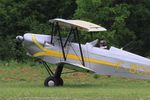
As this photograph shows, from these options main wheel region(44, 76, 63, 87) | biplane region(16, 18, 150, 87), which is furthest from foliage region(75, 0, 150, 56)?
main wheel region(44, 76, 63, 87)

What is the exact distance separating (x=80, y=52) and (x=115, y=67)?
153 centimetres

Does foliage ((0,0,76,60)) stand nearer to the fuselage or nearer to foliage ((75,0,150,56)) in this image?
foliage ((75,0,150,56))

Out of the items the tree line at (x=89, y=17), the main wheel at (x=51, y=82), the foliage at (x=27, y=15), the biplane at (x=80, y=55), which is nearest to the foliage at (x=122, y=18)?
the tree line at (x=89, y=17)

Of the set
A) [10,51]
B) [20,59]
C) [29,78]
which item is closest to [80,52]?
[29,78]

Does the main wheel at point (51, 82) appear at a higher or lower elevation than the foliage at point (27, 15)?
higher

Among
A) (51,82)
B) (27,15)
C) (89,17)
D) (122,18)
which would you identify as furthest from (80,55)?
(27,15)

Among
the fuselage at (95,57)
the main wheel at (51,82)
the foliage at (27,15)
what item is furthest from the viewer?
the foliage at (27,15)

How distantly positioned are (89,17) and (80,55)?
21447 millimetres

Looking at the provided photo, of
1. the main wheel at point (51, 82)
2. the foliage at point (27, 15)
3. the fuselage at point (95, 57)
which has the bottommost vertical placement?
the foliage at point (27, 15)

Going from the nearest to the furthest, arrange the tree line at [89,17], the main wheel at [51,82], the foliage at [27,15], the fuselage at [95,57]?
the fuselage at [95,57] < the main wheel at [51,82] < the tree line at [89,17] < the foliage at [27,15]

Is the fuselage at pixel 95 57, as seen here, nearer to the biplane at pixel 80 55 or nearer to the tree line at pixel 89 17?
the biplane at pixel 80 55

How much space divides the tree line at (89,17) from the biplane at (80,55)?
16.5 meters

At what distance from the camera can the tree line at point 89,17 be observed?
145 ft

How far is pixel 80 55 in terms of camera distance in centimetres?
2284
